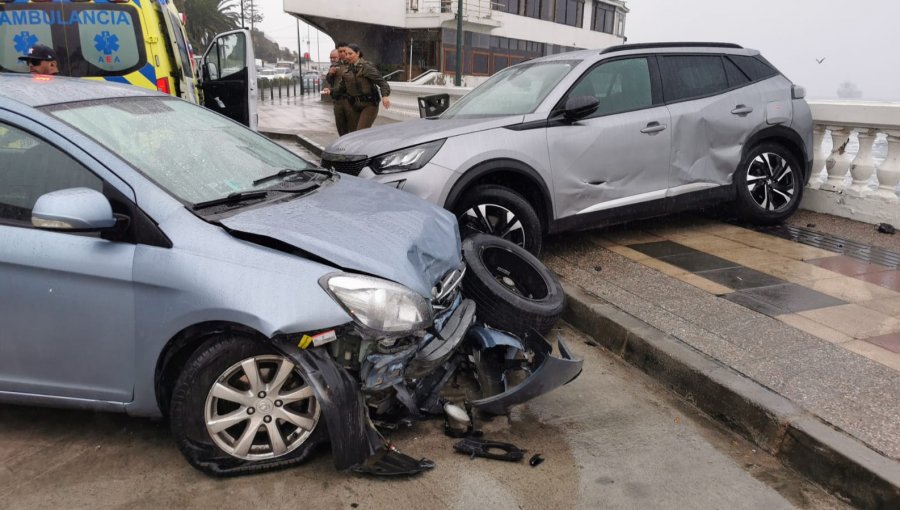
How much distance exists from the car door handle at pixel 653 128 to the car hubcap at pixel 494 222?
148 cm

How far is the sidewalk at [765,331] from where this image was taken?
303 centimetres

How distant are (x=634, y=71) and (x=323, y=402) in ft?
14.7

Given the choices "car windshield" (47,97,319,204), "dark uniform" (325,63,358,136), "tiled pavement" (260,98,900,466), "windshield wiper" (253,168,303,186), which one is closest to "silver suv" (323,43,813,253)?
"tiled pavement" (260,98,900,466)

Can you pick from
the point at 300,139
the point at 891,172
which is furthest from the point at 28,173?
the point at 300,139

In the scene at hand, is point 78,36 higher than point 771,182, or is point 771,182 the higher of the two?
point 78,36

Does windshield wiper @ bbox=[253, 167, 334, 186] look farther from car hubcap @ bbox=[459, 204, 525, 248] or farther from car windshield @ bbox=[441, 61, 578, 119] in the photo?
car windshield @ bbox=[441, 61, 578, 119]

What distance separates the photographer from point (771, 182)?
6.64 meters

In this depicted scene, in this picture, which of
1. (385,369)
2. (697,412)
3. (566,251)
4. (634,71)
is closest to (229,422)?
(385,369)

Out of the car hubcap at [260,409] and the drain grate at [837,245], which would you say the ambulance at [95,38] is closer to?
the car hubcap at [260,409]

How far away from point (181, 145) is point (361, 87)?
6.13 m

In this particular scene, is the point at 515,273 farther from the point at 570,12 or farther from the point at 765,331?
the point at 570,12

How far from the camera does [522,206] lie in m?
5.19

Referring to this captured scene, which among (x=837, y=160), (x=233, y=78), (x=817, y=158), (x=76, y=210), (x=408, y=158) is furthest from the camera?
(x=233, y=78)

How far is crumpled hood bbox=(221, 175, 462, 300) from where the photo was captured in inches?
110
